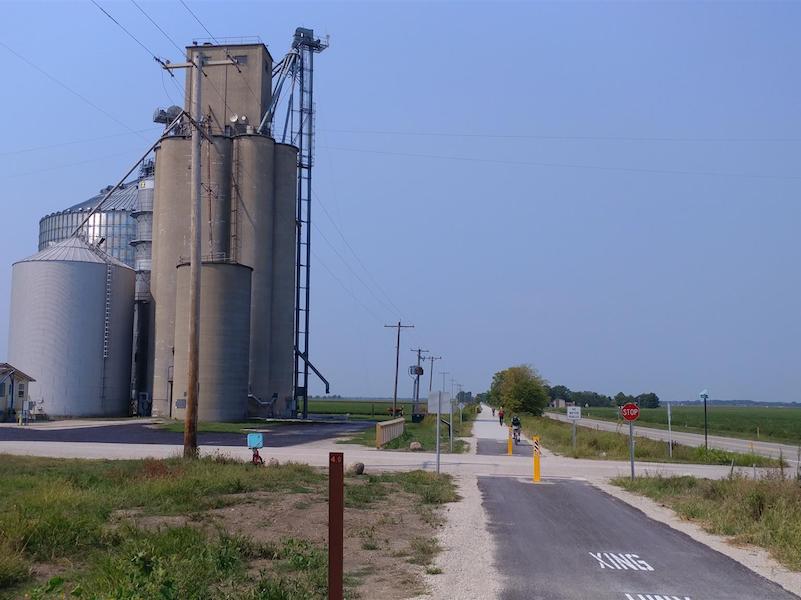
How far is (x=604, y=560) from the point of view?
1186 centimetres

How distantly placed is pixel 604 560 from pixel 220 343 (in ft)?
165

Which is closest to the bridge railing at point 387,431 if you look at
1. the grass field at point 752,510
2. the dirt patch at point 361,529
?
the grass field at point 752,510

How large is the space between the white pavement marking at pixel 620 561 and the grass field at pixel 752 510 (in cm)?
223

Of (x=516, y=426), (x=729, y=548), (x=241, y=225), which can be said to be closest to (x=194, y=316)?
(x=729, y=548)

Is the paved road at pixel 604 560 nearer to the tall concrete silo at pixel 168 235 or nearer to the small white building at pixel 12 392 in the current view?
the small white building at pixel 12 392

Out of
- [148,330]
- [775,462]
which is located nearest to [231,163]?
[148,330]

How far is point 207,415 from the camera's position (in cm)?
5966

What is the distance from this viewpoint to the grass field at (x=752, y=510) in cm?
1338

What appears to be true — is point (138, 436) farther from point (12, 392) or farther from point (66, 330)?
point (66, 330)

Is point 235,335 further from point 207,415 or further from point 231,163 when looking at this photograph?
point 231,163

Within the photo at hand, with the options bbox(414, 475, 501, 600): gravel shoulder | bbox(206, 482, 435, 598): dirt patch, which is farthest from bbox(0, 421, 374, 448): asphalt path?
bbox(414, 475, 501, 600): gravel shoulder

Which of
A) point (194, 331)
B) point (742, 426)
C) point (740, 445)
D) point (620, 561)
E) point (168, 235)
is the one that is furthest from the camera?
point (742, 426)

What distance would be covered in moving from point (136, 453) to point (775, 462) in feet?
88.4

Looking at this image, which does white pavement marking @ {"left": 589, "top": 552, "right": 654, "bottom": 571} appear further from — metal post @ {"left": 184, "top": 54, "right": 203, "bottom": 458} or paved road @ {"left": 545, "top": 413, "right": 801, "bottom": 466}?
paved road @ {"left": 545, "top": 413, "right": 801, "bottom": 466}
